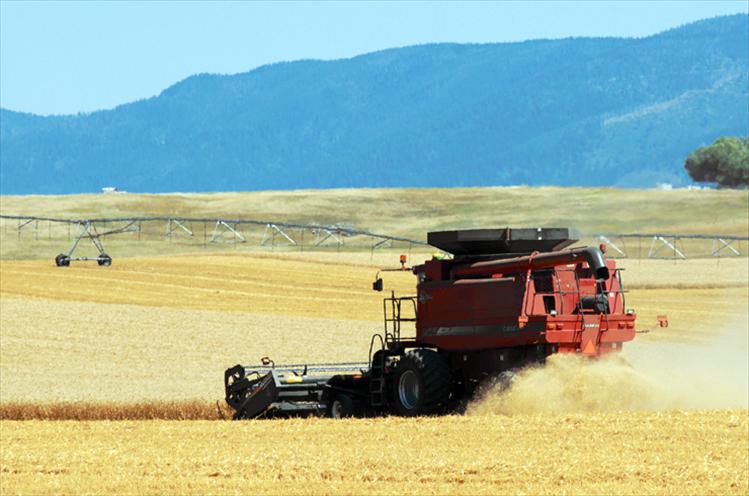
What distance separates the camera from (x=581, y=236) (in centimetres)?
2722

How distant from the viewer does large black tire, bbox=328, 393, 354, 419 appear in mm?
26894


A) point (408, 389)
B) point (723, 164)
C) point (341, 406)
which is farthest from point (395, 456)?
point (723, 164)

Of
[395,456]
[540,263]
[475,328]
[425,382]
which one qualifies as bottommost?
[395,456]

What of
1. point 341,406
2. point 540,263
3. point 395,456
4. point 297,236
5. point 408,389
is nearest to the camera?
point 395,456

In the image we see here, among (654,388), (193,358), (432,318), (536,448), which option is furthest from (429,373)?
(193,358)

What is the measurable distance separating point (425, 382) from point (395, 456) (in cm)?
599

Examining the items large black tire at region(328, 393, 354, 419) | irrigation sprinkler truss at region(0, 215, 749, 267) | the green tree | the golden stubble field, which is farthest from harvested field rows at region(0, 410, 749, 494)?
the green tree

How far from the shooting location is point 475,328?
990 inches

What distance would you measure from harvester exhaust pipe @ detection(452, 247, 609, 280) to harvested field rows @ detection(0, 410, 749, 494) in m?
2.47

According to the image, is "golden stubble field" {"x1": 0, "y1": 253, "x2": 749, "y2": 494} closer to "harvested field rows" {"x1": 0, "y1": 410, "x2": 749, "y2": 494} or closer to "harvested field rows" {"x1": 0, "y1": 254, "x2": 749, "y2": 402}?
"harvested field rows" {"x1": 0, "y1": 410, "x2": 749, "y2": 494}

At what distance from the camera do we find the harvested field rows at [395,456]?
1720 centimetres

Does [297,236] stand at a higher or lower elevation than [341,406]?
higher

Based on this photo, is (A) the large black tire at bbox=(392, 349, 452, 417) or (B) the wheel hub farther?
(B) the wheel hub

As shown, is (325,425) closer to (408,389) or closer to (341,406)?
(408,389)
